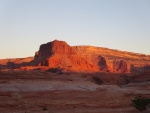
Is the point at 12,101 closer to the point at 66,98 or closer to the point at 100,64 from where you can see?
the point at 66,98

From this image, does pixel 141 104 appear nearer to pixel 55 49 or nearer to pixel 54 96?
pixel 54 96

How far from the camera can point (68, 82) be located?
129 ft

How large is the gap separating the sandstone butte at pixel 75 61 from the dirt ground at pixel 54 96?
26.4 metres

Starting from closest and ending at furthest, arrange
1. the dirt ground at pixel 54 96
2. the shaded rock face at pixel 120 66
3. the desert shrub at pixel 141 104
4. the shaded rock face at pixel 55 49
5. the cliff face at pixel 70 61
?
the dirt ground at pixel 54 96 → the desert shrub at pixel 141 104 → the cliff face at pixel 70 61 → the shaded rock face at pixel 55 49 → the shaded rock face at pixel 120 66

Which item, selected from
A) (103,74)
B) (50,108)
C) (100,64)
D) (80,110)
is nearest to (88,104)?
(80,110)

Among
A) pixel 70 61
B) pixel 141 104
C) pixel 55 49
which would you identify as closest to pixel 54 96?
pixel 141 104

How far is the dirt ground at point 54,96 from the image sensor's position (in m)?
30.1

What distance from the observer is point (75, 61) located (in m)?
84.7

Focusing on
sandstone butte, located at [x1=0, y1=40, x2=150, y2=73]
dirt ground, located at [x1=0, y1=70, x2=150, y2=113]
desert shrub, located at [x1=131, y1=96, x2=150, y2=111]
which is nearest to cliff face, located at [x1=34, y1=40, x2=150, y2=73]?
sandstone butte, located at [x1=0, y1=40, x2=150, y2=73]

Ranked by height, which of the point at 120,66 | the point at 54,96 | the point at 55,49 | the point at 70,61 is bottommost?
the point at 54,96

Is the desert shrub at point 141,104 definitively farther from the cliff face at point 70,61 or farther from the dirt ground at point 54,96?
the cliff face at point 70,61

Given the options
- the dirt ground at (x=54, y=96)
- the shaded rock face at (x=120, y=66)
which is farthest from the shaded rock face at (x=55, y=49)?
the dirt ground at (x=54, y=96)

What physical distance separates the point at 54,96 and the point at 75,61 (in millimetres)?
52258

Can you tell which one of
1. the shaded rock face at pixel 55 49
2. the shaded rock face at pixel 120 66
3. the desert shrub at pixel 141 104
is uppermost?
the shaded rock face at pixel 55 49
